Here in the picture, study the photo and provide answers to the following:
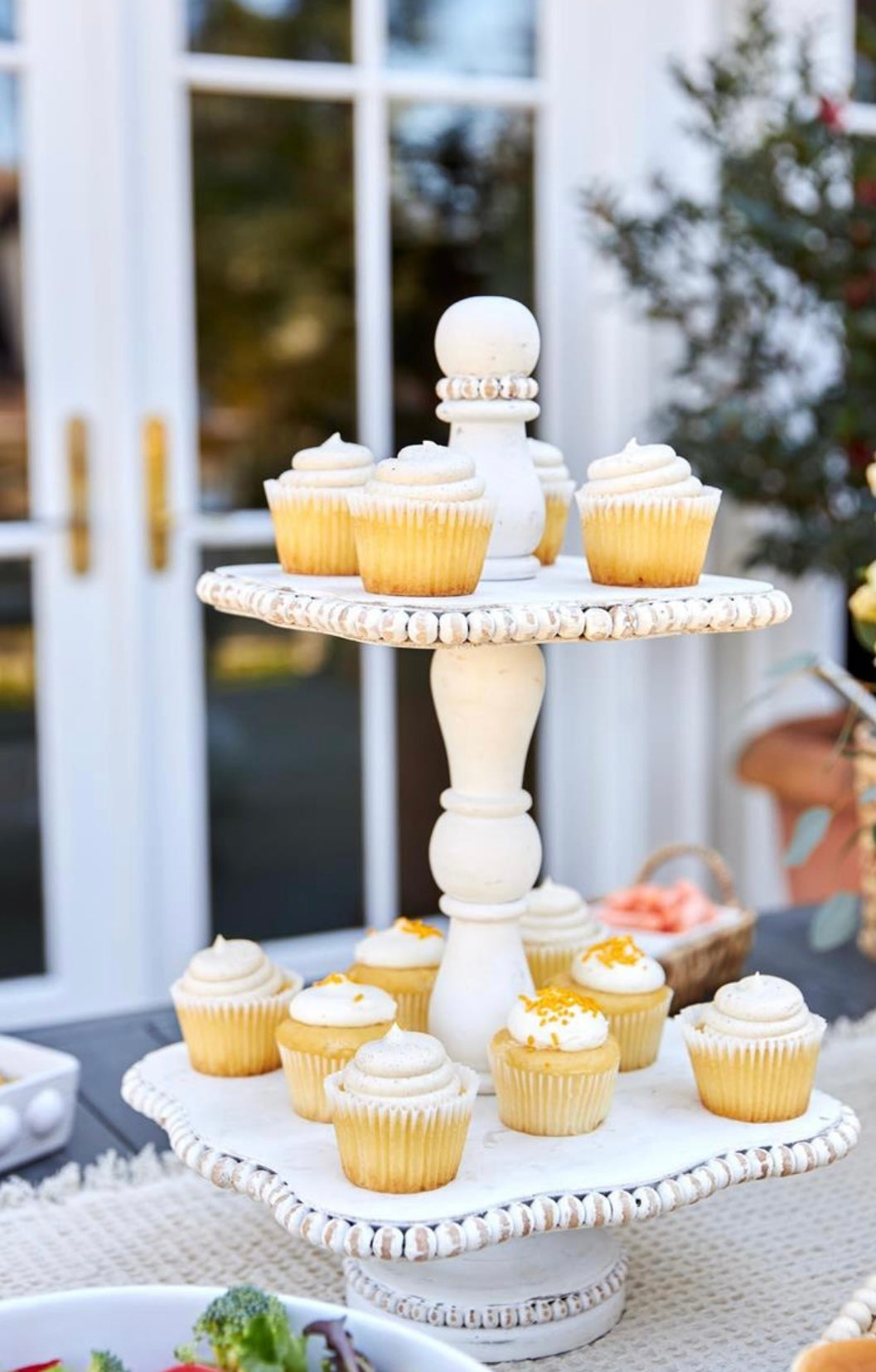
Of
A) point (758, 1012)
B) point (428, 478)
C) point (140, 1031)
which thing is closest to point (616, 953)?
point (758, 1012)

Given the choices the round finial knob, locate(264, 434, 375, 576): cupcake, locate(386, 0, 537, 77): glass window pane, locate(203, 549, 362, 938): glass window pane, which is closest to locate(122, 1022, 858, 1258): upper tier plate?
locate(264, 434, 375, 576): cupcake

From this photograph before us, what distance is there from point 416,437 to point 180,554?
1.46 ft

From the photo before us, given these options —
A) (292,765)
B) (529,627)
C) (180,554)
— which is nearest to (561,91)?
(180,554)

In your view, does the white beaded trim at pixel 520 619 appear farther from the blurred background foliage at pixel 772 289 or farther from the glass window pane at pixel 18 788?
the glass window pane at pixel 18 788

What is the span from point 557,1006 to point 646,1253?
0.68 ft

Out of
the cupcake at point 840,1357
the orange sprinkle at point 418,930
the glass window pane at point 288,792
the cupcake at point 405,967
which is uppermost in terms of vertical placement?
the orange sprinkle at point 418,930

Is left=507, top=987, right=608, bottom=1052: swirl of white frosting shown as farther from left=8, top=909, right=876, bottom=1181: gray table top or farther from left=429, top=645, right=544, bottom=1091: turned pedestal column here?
left=8, top=909, right=876, bottom=1181: gray table top

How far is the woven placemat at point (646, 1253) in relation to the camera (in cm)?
95

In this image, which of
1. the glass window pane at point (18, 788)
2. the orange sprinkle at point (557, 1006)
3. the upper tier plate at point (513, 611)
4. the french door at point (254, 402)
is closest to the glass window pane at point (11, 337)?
the french door at point (254, 402)

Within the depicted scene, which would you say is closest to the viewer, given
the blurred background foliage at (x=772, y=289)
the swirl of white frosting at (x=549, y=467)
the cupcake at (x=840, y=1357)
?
the cupcake at (x=840, y=1357)

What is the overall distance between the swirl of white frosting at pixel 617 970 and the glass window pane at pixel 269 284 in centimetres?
177

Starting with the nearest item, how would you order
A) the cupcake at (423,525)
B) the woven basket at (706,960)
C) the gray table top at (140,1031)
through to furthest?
the cupcake at (423,525) < the gray table top at (140,1031) < the woven basket at (706,960)

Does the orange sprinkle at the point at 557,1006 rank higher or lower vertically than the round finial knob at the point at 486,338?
lower

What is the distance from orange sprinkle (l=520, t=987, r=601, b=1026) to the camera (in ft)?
3.12
